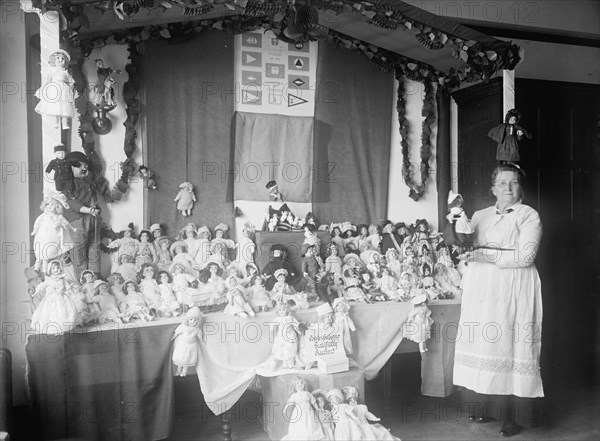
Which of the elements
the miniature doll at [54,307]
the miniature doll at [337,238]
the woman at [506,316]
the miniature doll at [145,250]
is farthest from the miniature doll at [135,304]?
the woman at [506,316]

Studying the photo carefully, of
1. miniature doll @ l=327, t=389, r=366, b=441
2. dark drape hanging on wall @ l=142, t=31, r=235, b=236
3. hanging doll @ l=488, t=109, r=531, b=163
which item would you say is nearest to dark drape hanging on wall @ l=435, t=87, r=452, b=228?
hanging doll @ l=488, t=109, r=531, b=163

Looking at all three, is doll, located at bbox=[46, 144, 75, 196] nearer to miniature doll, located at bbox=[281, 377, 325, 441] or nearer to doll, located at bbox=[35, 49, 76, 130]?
doll, located at bbox=[35, 49, 76, 130]

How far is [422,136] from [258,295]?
267 centimetres

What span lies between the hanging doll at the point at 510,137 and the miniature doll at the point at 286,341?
2335mm

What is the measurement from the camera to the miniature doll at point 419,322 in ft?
15.9

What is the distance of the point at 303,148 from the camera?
5.70 metres

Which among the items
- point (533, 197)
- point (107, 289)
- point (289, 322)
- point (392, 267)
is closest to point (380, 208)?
point (392, 267)

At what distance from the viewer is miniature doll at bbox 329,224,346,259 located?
557 centimetres

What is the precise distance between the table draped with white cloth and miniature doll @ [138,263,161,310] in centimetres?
24

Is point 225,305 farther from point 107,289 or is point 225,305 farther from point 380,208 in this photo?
point 380,208

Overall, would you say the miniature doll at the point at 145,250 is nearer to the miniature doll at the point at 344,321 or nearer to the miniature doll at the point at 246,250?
the miniature doll at the point at 246,250

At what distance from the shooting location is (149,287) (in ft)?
15.4

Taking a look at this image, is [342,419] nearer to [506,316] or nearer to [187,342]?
[187,342]

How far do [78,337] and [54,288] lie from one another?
40 cm
